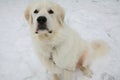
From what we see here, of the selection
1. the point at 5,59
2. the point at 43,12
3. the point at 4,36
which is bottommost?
the point at 5,59

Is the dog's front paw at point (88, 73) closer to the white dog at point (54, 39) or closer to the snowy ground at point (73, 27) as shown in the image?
the snowy ground at point (73, 27)

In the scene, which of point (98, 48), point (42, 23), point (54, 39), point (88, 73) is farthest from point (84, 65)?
point (42, 23)

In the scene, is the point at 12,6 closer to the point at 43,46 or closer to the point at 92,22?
the point at 92,22

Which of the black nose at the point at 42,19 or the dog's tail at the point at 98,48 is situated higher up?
the black nose at the point at 42,19

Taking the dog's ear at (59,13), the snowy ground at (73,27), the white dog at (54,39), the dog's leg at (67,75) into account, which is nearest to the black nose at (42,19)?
the white dog at (54,39)

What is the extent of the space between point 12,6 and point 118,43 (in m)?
3.04

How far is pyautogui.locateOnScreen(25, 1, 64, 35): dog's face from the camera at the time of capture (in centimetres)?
228

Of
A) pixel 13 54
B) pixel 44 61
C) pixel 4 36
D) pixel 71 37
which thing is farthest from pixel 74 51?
pixel 4 36

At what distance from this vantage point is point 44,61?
2697mm

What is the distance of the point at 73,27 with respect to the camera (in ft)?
13.2

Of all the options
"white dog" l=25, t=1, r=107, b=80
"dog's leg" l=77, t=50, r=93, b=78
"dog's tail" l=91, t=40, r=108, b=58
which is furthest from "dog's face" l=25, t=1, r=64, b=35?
"dog's tail" l=91, t=40, r=108, b=58

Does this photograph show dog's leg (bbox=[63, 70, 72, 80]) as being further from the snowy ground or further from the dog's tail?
the dog's tail

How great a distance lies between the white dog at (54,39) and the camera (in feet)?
7.61

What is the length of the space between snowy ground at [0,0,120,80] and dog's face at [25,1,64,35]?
3.33 feet
